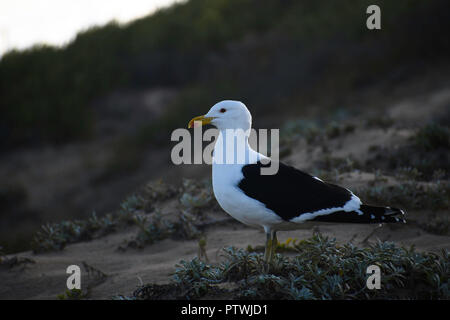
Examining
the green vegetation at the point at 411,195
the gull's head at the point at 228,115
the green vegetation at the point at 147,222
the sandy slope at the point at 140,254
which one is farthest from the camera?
the green vegetation at the point at 147,222

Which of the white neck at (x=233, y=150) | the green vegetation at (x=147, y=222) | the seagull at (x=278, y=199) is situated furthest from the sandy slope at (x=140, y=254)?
the white neck at (x=233, y=150)

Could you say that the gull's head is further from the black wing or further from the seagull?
the black wing

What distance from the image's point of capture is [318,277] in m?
3.14

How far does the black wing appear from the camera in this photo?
3291 millimetres

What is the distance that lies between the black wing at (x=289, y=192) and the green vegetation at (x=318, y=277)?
0.39m

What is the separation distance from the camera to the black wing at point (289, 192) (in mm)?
3291

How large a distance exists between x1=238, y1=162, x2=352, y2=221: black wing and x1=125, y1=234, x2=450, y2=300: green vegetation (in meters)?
0.39

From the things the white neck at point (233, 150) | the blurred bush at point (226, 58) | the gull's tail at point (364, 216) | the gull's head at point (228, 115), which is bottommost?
the gull's tail at point (364, 216)

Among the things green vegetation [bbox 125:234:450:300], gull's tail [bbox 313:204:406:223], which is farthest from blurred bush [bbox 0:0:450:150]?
gull's tail [bbox 313:204:406:223]

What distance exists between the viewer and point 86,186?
32.8 ft

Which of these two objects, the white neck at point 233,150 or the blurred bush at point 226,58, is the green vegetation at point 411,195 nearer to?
the white neck at point 233,150

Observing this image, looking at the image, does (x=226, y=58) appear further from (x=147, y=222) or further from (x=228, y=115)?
(x=228, y=115)

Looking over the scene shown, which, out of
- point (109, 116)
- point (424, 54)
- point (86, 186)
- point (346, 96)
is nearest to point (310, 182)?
point (86, 186)
